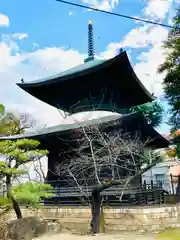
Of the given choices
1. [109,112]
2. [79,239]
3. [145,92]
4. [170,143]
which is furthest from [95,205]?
[145,92]

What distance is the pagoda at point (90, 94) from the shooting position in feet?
45.0

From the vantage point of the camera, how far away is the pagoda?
13.7 meters

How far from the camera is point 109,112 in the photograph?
1503 centimetres

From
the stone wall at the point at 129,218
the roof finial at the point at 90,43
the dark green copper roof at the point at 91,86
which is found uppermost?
the roof finial at the point at 90,43

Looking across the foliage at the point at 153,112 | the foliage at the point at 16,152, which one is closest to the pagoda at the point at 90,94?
the foliage at the point at 16,152

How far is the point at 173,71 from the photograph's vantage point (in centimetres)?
1469

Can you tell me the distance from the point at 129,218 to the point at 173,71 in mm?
7990

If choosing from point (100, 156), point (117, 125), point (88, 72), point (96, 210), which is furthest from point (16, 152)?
point (88, 72)

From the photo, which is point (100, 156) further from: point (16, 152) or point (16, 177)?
point (16, 152)

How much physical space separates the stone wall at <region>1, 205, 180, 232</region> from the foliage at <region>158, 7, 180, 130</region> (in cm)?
557

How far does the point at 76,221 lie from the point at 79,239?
2.59 m

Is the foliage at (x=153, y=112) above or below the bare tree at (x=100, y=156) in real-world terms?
above

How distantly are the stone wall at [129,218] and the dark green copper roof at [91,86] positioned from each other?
5.67 m

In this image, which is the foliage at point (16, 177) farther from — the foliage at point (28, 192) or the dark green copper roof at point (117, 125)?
the dark green copper roof at point (117, 125)
